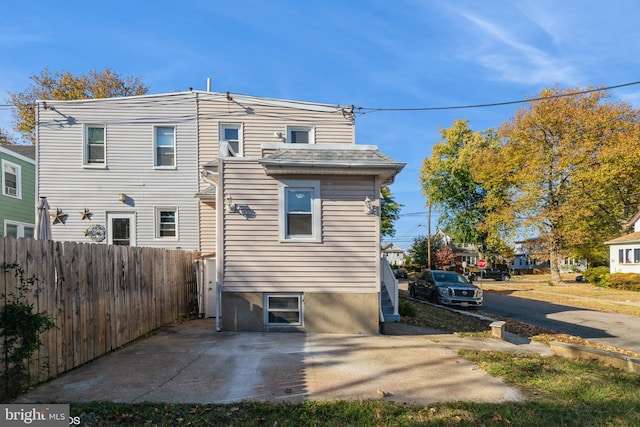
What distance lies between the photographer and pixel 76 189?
13039 mm

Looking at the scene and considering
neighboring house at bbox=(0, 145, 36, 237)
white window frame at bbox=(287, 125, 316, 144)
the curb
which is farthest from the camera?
neighboring house at bbox=(0, 145, 36, 237)

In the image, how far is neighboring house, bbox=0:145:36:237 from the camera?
573 inches

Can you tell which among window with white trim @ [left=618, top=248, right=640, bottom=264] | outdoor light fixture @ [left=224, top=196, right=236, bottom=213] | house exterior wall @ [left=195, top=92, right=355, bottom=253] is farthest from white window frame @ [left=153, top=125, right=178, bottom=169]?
window with white trim @ [left=618, top=248, right=640, bottom=264]

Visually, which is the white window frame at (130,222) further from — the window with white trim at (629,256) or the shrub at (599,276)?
the window with white trim at (629,256)

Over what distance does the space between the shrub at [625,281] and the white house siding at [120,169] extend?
27.0 metres

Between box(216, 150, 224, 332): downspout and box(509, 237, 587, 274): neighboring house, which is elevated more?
box(216, 150, 224, 332): downspout

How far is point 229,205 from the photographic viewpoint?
8.64m

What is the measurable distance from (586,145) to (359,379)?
29567mm

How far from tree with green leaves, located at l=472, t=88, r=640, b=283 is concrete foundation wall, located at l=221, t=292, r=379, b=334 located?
25592 millimetres

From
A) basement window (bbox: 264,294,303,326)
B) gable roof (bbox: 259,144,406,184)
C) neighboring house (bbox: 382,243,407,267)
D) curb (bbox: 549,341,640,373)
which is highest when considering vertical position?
gable roof (bbox: 259,144,406,184)

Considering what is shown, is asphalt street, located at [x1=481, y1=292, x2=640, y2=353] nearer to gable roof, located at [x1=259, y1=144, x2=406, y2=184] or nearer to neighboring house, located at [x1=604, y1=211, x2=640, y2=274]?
gable roof, located at [x1=259, y1=144, x2=406, y2=184]

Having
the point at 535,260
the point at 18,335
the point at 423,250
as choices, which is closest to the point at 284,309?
the point at 18,335

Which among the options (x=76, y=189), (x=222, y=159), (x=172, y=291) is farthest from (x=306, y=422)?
(x=76, y=189)

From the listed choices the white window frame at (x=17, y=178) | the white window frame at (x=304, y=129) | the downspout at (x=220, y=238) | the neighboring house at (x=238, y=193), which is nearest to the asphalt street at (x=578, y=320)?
the neighboring house at (x=238, y=193)
